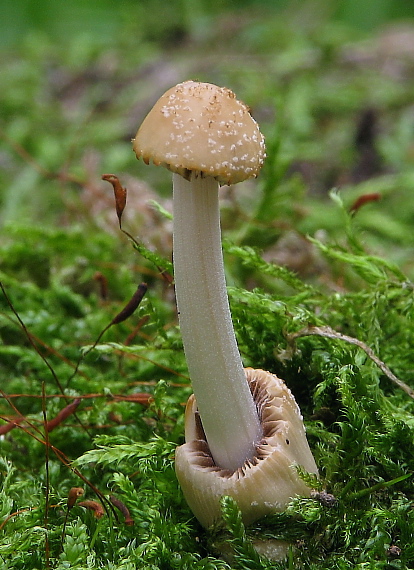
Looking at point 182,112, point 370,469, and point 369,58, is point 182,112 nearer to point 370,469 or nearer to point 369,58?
point 370,469

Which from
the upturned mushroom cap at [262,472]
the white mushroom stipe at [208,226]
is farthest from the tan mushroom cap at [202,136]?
the upturned mushroom cap at [262,472]

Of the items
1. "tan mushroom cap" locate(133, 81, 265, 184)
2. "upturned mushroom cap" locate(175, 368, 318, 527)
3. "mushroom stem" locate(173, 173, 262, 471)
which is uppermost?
"tan mushroom cap" locate(133, 81, 265, 184)

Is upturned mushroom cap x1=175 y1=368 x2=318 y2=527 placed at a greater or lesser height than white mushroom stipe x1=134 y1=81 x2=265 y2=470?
lesser

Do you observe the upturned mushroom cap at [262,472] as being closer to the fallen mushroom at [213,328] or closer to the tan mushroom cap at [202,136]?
the fallen mushroom at [213,328]

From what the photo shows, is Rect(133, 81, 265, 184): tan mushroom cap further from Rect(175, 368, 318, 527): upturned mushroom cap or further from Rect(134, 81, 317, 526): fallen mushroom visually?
Rect(175, 368, 318, 527): upturned mushroom cap

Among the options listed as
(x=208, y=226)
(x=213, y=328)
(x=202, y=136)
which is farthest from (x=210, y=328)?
(x=202, y=136)

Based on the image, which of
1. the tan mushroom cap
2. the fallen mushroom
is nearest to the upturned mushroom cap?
the fallen mushroom

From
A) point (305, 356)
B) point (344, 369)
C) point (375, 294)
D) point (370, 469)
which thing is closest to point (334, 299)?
point (375, 294)
